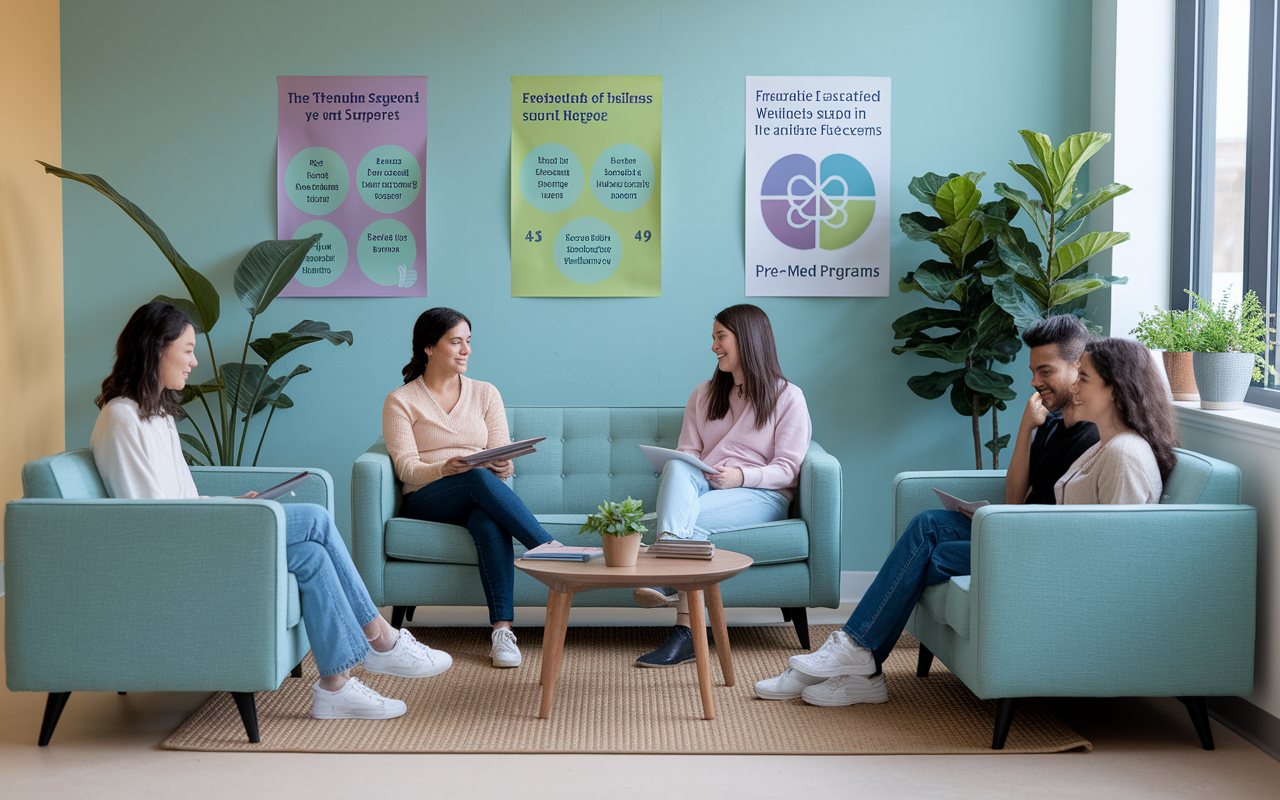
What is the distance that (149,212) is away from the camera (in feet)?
14.2

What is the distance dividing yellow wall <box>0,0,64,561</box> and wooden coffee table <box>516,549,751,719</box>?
243cm

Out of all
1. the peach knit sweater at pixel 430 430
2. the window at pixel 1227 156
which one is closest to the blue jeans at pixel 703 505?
the peach knit sweater at pixel 430 430

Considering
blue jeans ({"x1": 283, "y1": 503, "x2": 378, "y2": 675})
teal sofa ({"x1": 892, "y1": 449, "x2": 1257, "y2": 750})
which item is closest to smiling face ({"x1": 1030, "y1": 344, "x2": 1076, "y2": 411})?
teal sofa ({"x1": 892, "y1": 449, "x2": 1257, "y2": 750})

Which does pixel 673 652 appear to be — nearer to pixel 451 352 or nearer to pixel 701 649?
pixel 701 649

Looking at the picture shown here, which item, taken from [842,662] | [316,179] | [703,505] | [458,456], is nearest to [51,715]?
[458,456]

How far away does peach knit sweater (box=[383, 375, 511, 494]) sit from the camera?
12.0ft

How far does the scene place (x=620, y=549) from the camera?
2875 millimetres

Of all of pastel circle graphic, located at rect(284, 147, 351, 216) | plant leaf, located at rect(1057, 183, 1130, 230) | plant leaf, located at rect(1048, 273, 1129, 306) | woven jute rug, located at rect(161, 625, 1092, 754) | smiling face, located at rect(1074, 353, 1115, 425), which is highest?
pastel circle graphic, located at rect(284, 147, 351, 216)

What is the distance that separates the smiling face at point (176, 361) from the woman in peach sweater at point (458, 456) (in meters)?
0.94

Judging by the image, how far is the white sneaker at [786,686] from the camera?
3.05 m

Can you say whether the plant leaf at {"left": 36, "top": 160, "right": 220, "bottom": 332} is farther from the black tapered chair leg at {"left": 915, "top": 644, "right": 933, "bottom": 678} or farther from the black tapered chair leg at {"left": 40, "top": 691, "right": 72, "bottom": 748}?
the black tapered chair leg at {"left": 915, "top": 644, "right": 933, "bottom": 678}

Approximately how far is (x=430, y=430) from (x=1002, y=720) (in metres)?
2.14

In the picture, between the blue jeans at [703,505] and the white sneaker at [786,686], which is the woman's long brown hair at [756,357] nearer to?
the blue jeans at [703,505]

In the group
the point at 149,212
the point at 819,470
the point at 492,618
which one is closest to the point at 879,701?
the point at 819,470
